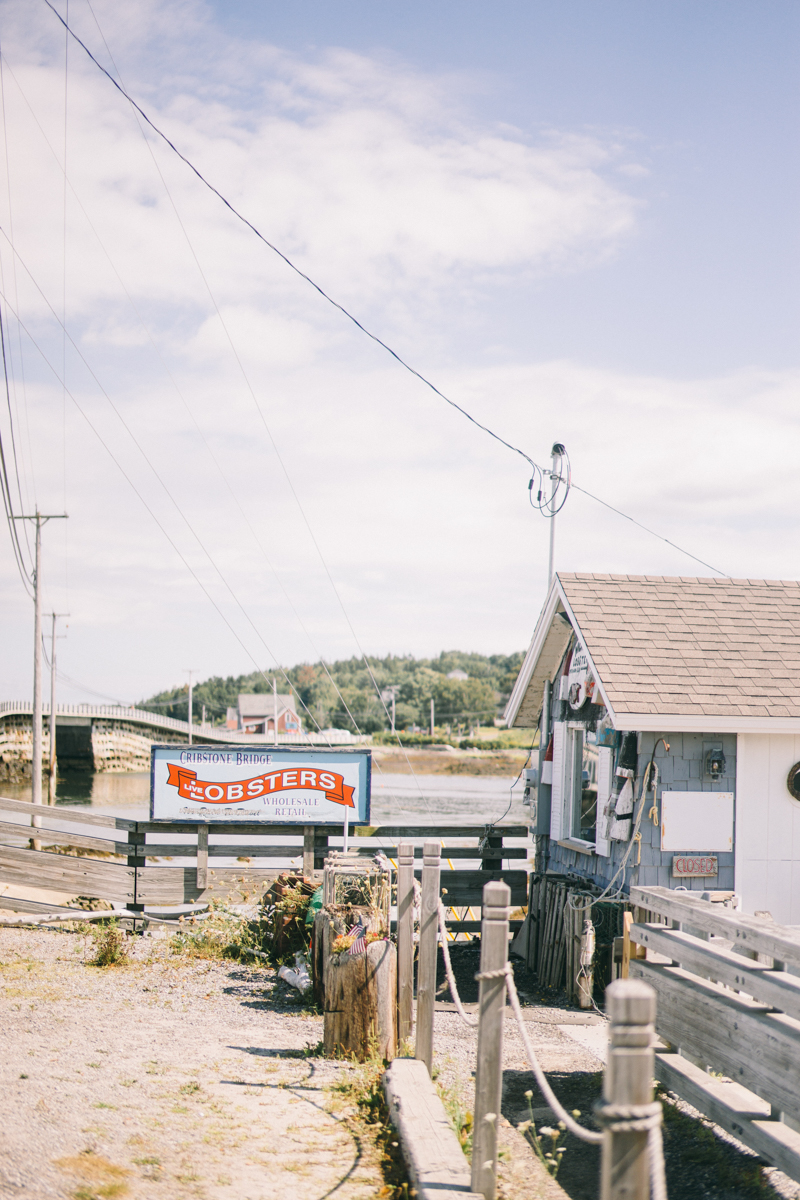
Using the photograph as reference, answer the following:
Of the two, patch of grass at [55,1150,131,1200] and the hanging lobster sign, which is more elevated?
the hanging lobster sign

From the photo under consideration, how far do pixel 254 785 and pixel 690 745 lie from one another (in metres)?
5.43

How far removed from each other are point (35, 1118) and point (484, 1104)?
8.14 feet

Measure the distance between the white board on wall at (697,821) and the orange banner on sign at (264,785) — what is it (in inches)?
158

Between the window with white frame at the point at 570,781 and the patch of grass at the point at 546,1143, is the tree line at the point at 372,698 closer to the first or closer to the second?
the window with white frame at the point at 570,781

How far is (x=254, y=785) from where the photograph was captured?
12.6m

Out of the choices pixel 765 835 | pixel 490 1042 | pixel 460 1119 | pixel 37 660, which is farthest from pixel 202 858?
pixel 37 660

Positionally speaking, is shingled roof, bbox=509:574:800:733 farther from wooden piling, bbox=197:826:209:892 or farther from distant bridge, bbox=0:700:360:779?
distant bridge, bbox=0:700:360:779

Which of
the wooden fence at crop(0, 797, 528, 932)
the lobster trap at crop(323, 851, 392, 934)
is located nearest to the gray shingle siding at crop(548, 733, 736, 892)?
the wooden fence at crop(0, 797, 528, 932)

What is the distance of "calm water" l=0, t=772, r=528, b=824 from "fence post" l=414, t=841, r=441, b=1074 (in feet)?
109

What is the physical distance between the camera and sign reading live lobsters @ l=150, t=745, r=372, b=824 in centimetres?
1253

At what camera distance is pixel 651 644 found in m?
11.7

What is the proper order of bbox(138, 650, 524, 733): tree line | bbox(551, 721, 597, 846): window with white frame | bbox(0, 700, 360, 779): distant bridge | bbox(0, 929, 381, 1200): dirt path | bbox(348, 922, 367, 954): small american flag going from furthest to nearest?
bbox(138, 650, 524, 733): tree line, bbox(0, 700, 360, 779): distant bridge, bbox(551, 721, 597, 846): window with white frame, bbox(348, 922, 367, 954): small american flag, bbox(0, 929, 381, 1200): dirt path

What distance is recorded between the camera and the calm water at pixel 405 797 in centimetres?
4725

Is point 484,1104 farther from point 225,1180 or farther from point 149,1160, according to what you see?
point 149,1160
